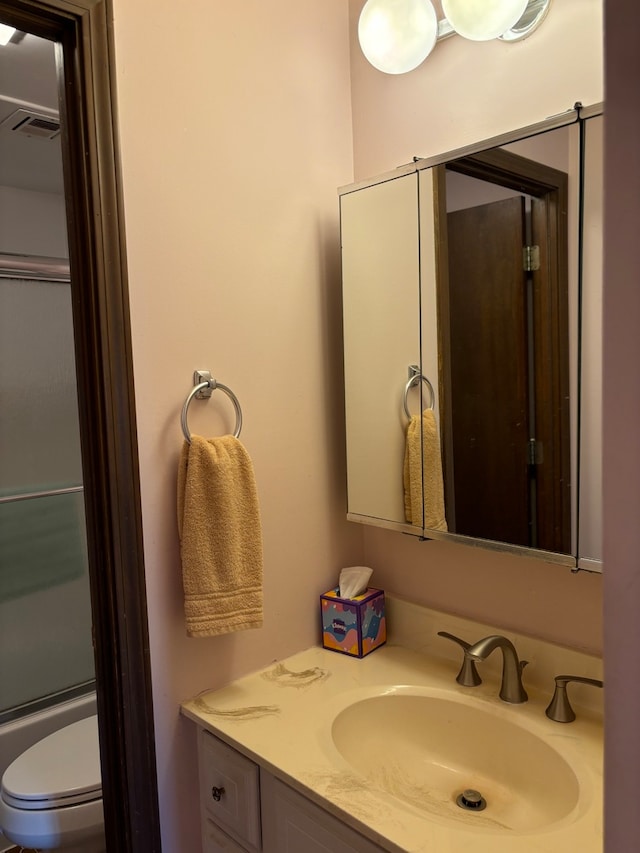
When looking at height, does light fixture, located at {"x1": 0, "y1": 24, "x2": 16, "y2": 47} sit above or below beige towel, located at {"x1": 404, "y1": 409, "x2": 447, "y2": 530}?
above

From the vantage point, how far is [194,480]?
1263 millimetres

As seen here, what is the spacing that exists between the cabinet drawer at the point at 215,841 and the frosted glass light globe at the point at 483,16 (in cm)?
159

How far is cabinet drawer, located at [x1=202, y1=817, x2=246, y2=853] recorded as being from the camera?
1258 mm

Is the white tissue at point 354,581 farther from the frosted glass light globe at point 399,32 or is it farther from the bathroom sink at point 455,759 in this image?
the frosted glass light globe at point 399,32

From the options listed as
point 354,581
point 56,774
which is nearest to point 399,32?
point 354,581

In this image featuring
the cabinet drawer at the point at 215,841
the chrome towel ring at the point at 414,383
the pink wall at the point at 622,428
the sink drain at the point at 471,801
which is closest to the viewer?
the pink wall at the point at 622,428

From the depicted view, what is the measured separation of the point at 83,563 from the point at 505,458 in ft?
6.74

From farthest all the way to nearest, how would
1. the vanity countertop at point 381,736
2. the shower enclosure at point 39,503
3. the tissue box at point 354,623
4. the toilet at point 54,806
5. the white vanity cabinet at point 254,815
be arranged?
the shower enclosure at point 39,503 → the toilet at point 54,806 → the tissue box at point 354,623 → the white vanity cabinet at point 254,815 → the vanity countertop at point 381,736

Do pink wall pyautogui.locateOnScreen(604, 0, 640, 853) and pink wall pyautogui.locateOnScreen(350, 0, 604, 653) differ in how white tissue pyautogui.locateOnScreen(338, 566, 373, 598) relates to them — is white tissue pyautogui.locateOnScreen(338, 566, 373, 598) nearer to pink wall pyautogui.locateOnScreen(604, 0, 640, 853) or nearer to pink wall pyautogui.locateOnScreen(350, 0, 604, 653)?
pink wall pyautogui.locateOnScreen(350, 0, 604, 653)

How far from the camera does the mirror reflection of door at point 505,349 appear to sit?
1185 mm

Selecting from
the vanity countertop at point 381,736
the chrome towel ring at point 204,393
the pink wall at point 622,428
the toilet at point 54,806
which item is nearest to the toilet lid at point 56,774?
the toilet at point 54,806

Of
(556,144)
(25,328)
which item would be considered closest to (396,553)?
(556,144)

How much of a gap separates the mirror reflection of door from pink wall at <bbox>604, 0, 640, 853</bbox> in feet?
2.74

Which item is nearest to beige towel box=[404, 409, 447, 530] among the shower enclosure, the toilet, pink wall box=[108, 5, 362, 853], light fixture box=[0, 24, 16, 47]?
pink wall box=[108, 5, 362, 853]
